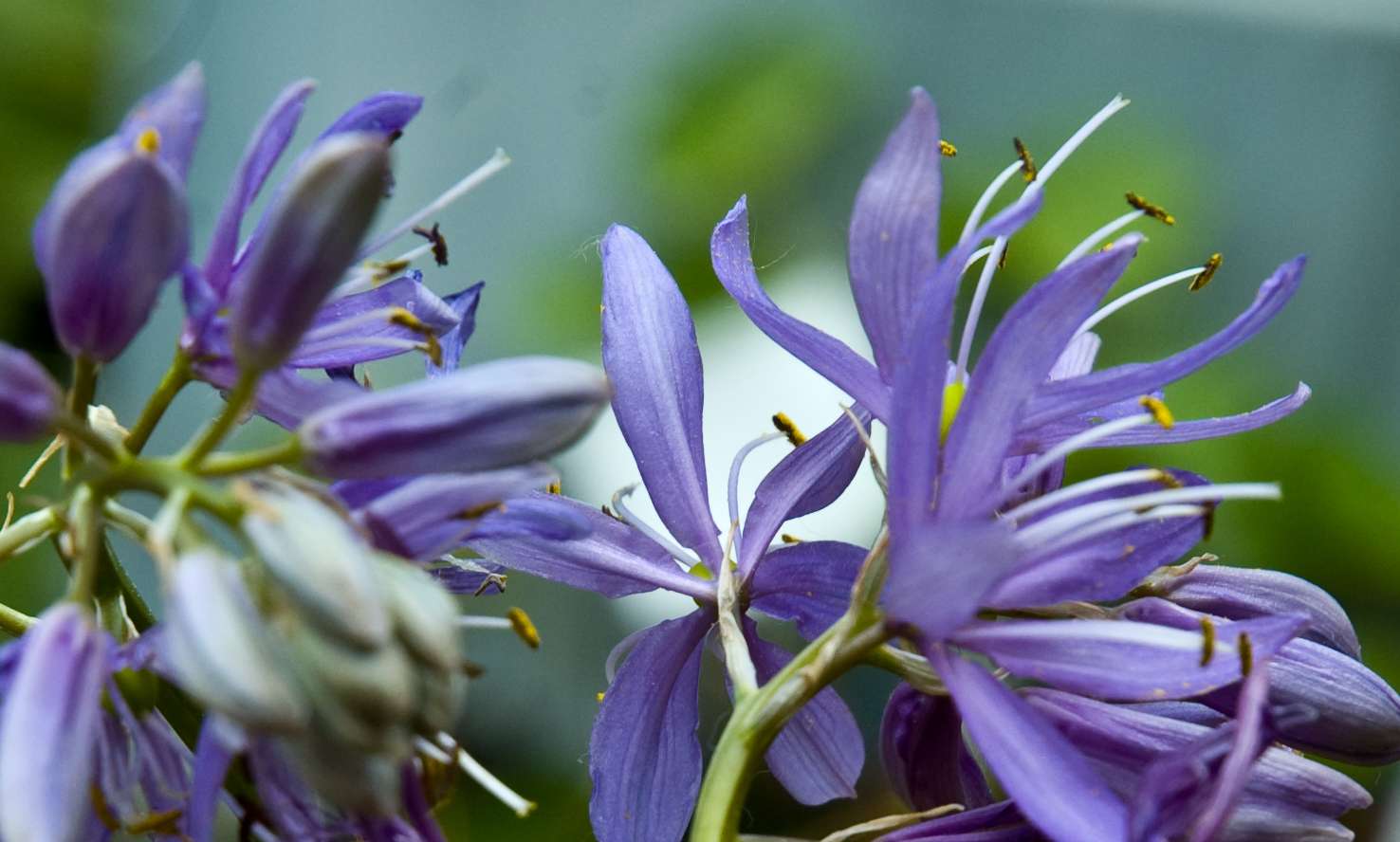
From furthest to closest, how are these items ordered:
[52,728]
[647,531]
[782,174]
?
1. [782,174]
2. [647,531]
3. [52,728]

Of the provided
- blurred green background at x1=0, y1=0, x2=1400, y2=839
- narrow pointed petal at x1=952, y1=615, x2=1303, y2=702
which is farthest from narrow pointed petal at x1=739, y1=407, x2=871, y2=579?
blurred green background at x1=0, y1=0, x2=1400, y2=839

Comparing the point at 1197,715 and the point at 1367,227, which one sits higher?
the point at 1367,227

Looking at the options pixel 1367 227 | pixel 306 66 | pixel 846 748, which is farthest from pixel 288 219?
pixel 1367 227

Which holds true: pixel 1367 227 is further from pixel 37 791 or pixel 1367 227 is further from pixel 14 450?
pixel 37 791

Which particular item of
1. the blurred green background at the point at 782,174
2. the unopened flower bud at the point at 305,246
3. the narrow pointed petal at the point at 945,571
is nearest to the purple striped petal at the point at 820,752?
the narrow pointed petal at the point at 945,571

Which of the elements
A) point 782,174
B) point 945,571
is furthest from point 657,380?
point 782,174

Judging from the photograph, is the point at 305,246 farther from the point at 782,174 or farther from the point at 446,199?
the point at 782,174
